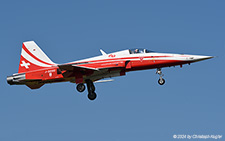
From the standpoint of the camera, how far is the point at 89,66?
33344mm

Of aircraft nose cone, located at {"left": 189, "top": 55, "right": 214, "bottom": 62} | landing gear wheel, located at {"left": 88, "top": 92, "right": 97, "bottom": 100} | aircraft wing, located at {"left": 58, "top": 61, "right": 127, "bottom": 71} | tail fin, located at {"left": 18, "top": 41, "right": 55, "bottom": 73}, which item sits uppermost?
tail fin, located at {"left": 18, "top": 41, "right": 55, "bottom": 73}

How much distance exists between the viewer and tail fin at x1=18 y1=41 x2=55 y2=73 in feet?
114

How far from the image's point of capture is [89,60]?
110 ft

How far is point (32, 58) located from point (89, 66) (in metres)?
5.05

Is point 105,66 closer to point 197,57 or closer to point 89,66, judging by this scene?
point 89,66

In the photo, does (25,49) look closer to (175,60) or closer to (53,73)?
(53,73)

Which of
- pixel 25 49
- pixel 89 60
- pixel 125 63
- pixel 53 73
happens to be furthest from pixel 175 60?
pixel 25 49

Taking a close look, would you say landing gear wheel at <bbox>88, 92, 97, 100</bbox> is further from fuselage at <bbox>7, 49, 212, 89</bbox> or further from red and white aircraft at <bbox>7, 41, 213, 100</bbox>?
fuselage at <bbox>7, 49, 212, 89</bbox>

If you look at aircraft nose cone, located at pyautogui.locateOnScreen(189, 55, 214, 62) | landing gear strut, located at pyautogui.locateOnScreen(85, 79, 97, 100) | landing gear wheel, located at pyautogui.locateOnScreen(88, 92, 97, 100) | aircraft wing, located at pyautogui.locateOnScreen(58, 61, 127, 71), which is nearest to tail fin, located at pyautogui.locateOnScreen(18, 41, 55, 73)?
aircraft wing, located at pyautogui.locateOnScreen(58, 61, 127, 71)

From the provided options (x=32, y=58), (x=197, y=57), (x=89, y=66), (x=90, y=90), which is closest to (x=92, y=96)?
(x=90, y=90)

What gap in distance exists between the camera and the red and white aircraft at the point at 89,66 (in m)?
32.6

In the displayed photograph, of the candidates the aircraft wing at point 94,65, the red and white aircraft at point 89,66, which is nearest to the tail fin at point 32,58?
the red and white aircraft at point 89,66

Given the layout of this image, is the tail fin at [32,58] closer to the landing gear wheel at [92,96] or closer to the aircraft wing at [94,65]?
the aircraft wing at [94,65]

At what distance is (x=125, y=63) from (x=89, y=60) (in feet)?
9.72
